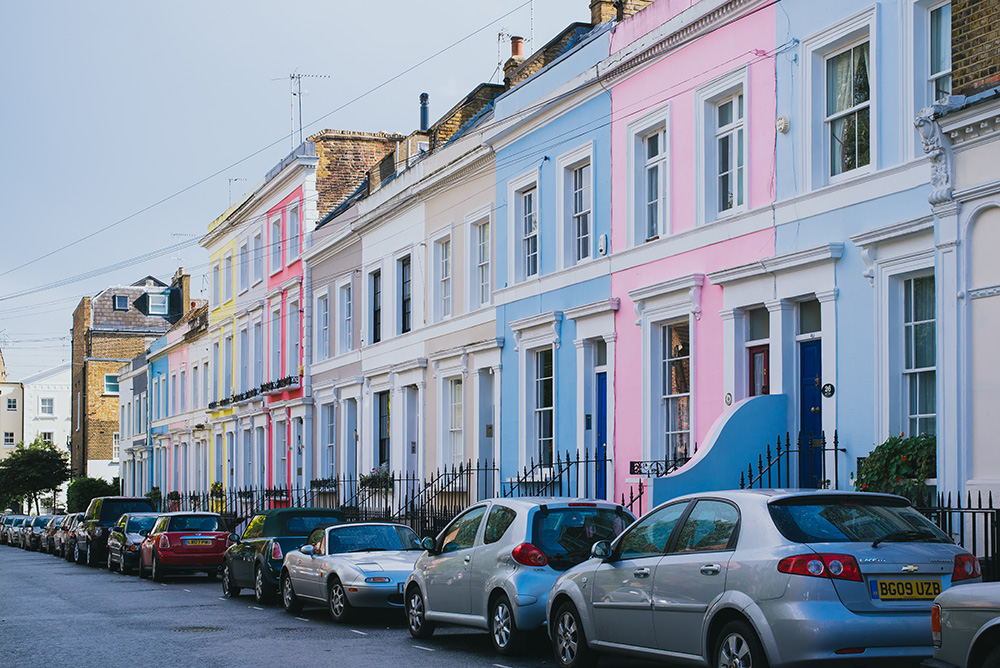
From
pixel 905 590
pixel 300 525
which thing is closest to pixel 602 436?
pixel 300 525

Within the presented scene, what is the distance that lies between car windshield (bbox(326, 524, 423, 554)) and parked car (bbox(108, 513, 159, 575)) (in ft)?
41.3

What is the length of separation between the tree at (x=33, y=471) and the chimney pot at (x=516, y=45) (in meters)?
58.3

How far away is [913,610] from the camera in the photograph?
29.7ft

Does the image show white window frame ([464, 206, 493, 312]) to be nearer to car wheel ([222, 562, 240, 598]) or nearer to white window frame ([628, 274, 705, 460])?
white window frame ([628, 274, 705, 460])

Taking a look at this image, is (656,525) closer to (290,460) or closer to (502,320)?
(502,320)

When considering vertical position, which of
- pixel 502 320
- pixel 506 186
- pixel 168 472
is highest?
pixel 506 186

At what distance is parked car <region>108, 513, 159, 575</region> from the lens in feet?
95.6

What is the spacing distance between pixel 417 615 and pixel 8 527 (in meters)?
47.5

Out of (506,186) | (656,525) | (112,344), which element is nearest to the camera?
(656,525)

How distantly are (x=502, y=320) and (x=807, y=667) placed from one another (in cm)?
1642

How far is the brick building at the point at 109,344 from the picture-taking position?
266ft

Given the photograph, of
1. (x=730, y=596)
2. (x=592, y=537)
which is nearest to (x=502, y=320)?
(x=592, y=537)

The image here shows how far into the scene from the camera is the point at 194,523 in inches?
1062

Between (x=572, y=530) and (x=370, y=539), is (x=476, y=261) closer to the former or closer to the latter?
(x=370, y=539)
